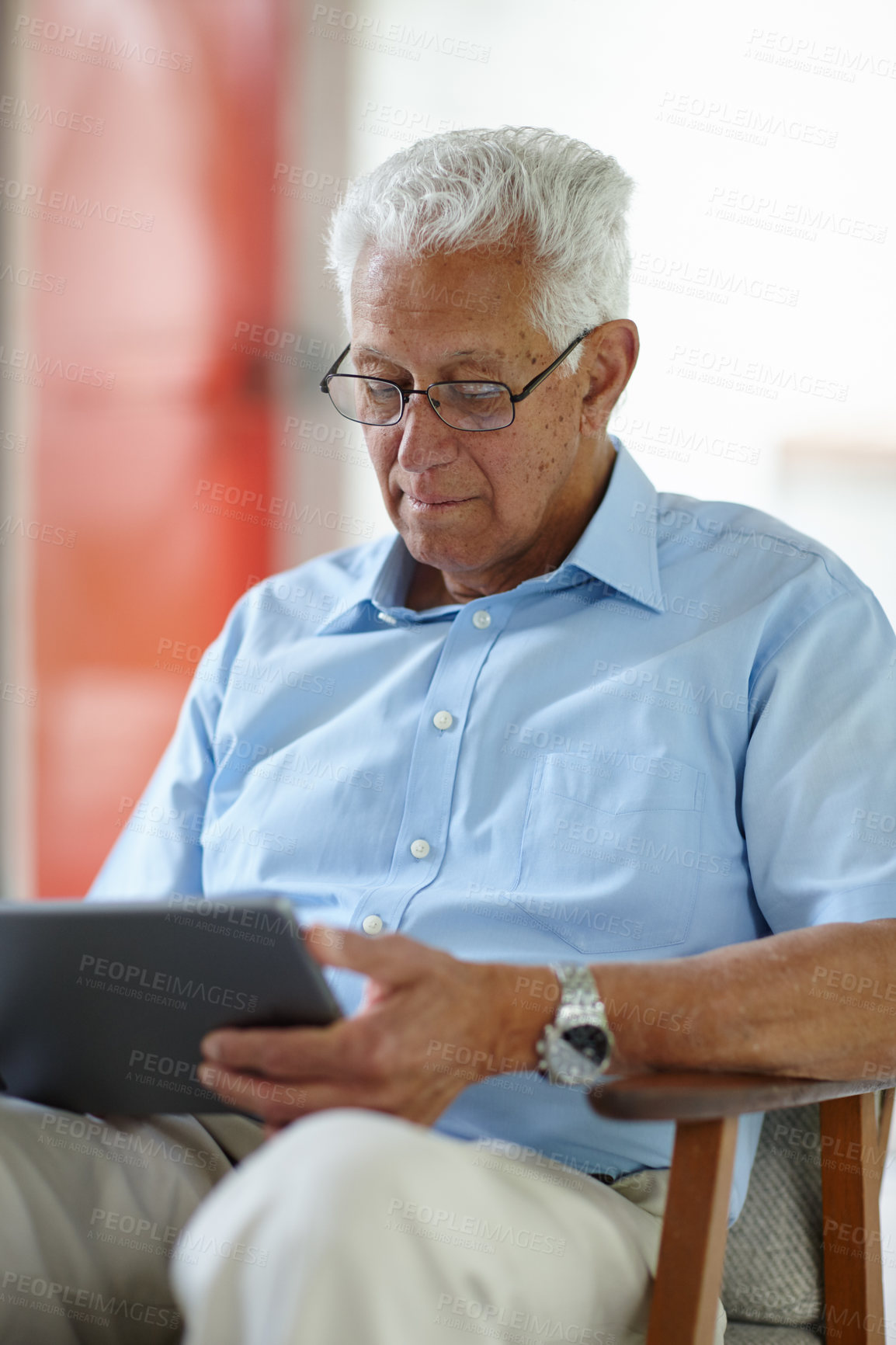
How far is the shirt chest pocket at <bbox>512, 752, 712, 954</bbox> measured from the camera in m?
1.25

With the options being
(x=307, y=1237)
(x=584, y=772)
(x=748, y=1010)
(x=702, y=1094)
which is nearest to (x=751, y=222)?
(x=584, y=772)

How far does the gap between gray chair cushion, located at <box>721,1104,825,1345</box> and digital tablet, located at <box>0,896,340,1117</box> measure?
573 mm

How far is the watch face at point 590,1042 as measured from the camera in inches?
41.1

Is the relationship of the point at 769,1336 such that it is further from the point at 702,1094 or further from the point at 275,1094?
the point at 275,1094

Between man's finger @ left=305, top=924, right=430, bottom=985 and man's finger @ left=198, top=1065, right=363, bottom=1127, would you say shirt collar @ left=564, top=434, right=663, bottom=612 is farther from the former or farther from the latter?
man's finger @ left=198, top=1065, right=363, bottom=1127

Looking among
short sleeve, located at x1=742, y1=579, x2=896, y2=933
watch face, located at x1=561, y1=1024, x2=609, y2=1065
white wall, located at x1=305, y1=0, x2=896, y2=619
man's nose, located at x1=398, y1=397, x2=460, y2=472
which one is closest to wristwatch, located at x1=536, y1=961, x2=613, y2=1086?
watch face, located at x1=561, y1=1024, x2=609, y2=1065

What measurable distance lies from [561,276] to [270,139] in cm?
174

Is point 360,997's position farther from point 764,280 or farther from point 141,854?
point 764,280

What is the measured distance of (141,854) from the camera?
1.57m

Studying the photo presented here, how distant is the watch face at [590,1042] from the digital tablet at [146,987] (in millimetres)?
219

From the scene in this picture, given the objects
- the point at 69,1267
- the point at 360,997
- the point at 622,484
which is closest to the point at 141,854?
the point at 360,997

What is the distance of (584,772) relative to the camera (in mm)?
1321

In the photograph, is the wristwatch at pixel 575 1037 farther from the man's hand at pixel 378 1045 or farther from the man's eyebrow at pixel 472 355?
the man's eyebrow at pixel 472 355

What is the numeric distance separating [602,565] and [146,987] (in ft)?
2.34
